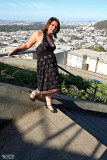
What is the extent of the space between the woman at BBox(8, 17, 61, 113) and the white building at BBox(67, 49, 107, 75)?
19300 mm

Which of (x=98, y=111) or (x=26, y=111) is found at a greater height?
(x=26, y=111)

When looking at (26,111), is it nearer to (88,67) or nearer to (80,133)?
(80,133)

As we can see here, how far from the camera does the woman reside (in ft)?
7.98

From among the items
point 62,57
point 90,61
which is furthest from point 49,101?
point 62,57

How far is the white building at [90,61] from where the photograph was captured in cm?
2127

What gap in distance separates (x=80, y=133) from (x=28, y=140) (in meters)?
0.87

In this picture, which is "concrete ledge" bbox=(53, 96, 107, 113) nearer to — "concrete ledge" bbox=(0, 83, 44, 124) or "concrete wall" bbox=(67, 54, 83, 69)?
"concrete ledge" bbox=(0, 83, 44, 124)

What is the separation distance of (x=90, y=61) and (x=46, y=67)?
21.4m

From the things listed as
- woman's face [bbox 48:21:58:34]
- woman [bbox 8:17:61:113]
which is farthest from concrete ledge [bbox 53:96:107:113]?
woman's face [bbox 48:21:58:34]

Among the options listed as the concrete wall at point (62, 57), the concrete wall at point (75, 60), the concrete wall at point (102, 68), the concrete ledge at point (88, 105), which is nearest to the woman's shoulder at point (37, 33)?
the concrete ledge at point (88, 105)

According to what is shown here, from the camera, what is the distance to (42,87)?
266cm

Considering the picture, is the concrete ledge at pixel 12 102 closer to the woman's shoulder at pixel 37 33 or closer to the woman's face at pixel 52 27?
the woman's shoulder at pixel 37 33

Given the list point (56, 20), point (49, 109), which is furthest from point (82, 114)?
point (56, 20)

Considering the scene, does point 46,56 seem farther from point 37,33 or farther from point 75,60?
point 75,60
